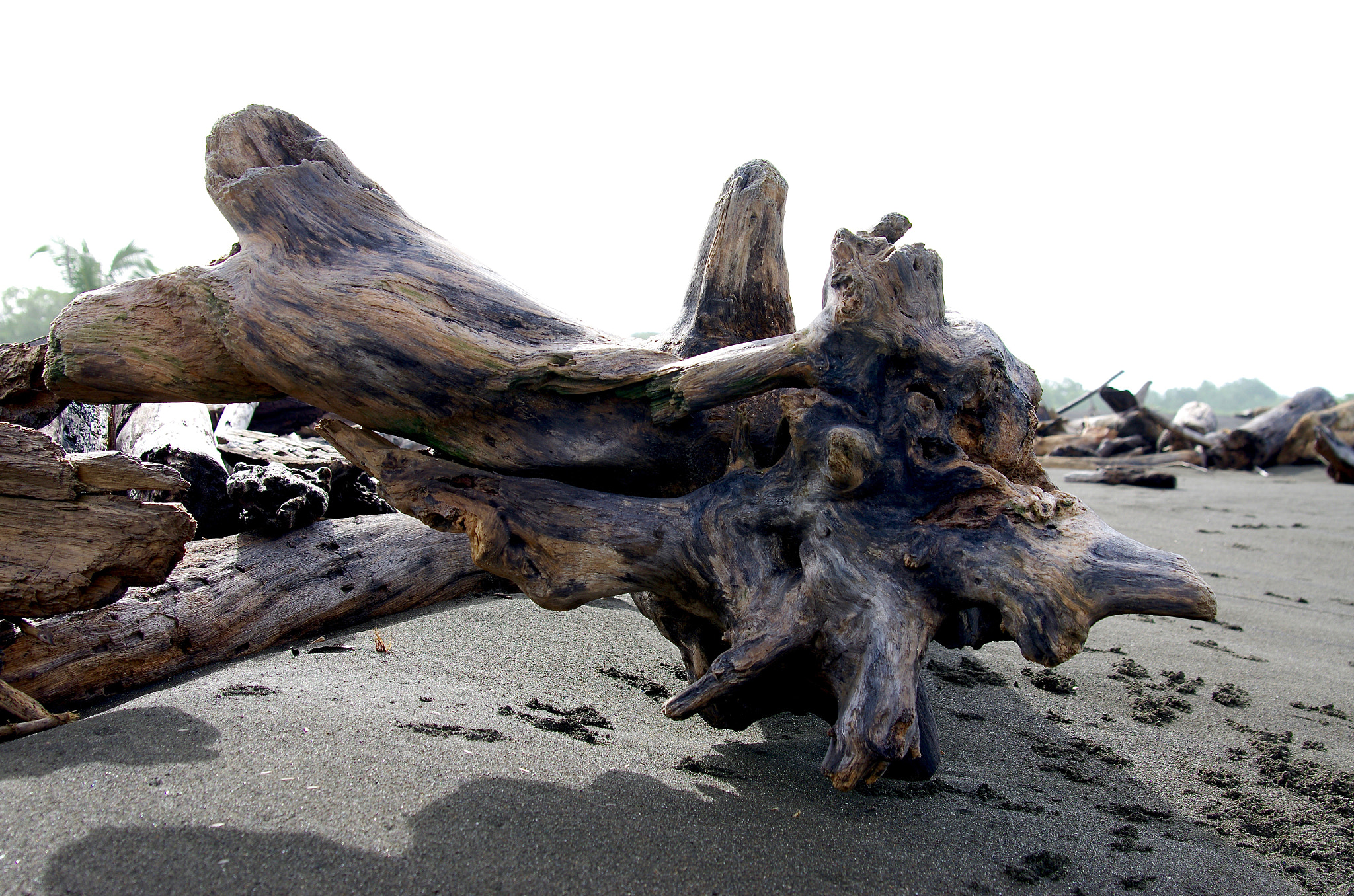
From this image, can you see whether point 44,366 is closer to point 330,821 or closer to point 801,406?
point 330,821

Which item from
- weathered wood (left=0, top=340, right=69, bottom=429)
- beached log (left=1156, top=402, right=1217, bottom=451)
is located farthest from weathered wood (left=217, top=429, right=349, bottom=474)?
beached log (left=1156, top=402, right=1217, bottom=451)

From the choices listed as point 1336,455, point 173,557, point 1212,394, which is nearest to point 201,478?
point 173,557

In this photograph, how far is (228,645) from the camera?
309 centimetres

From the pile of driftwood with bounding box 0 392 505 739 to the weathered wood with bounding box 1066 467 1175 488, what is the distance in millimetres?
9243

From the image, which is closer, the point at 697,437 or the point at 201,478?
the point at 697,437

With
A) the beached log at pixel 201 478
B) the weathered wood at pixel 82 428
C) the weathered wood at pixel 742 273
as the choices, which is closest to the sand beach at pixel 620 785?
the beached log at pixel 201 478

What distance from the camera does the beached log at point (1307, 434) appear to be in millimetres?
12539

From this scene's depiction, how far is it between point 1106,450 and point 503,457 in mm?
14939

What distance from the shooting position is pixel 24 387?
9.41 feet

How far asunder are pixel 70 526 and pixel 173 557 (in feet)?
1.02

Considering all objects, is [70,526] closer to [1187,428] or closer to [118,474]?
[118,474]

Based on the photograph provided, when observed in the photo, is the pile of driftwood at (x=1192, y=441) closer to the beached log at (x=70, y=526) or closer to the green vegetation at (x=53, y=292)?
the beached log at (x=70, y=526)

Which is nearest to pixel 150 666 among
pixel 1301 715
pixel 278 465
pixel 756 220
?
pixel 278 465

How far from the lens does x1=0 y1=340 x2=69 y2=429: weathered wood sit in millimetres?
2844
